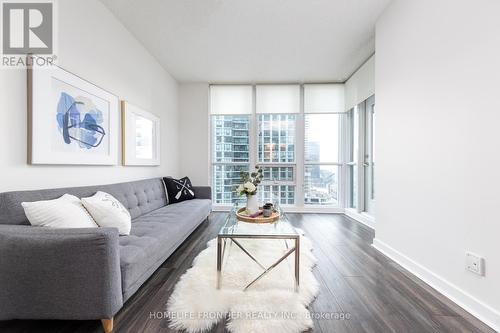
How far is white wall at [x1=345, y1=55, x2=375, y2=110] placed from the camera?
3263mm

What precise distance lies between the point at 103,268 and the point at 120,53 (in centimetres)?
251

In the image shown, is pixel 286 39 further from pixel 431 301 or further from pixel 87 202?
pixel 431 301

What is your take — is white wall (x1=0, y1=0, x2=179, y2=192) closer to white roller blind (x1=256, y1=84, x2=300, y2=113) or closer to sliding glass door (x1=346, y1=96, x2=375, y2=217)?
white roller blind (x1=256, y1=84, x2=300, y2=113)

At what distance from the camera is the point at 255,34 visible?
2.79m

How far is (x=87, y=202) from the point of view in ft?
5.36

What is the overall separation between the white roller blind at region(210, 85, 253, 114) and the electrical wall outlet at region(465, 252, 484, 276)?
150 inches

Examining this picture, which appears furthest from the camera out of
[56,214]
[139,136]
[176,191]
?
[176,191]

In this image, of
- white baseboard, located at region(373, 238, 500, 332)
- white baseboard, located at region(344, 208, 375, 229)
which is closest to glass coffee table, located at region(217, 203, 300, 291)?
white baseboard, located at region(373, 238, 500, 332)

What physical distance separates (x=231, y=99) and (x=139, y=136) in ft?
7.07

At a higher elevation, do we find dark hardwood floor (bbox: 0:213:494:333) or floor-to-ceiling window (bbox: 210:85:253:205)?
floor-to-ceiling window (bbox: 210:85:253:205)

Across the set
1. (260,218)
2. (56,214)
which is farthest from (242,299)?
(56,214)

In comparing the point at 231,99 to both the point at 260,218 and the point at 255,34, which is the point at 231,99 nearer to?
the point at 255,34

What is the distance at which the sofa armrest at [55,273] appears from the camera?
112 centimetres

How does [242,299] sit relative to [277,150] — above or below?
below
